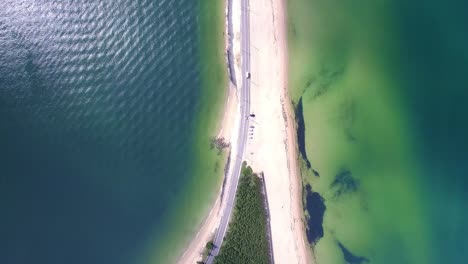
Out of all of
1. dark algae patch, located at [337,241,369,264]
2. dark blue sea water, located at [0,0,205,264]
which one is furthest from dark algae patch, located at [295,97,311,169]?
dark algae patch, located at [337,241,369,264]

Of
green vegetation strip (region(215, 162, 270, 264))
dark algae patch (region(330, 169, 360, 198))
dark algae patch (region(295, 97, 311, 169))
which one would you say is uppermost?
dark algae patch (region(295, 97, 311, 169))

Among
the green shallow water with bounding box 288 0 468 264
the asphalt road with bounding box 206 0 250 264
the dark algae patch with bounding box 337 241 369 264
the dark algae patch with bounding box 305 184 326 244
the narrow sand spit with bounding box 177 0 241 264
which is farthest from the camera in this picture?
the dark algae patch with bounding box 337 241 369 264

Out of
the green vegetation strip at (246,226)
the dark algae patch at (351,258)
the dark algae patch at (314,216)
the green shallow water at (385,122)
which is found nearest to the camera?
the green vegetation strip at (246,226)

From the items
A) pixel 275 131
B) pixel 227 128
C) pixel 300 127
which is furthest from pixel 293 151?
pixel 227 128

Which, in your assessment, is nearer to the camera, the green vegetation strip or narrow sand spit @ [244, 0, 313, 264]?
narrow sand spit @ [244, 0, 313, 264]

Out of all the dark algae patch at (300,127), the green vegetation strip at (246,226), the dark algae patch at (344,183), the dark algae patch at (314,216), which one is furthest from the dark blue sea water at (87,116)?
the dark algae patch at (344,183)

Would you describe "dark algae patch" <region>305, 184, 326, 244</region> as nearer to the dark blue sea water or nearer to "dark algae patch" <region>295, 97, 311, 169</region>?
"dark algae patch" <region>295, 97, 311, 169</region>

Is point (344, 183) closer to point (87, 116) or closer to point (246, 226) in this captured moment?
point (246, 226)

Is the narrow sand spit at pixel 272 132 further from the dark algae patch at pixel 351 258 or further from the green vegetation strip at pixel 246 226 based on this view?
the dark algae patch at pixel 351 258
